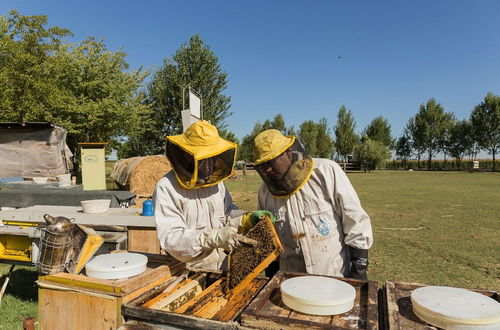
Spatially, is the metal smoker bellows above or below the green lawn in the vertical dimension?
above

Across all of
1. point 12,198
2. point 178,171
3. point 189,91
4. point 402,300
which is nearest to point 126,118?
point 12,198

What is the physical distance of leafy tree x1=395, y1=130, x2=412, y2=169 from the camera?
54.9m

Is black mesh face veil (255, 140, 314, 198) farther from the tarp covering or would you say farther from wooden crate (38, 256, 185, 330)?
the tarp covering

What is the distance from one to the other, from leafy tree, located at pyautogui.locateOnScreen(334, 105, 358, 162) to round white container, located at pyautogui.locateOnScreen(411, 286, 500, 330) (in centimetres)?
4523

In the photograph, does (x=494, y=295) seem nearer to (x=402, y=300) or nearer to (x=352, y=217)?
(x=402, y=300)

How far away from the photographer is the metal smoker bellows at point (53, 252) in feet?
5.90

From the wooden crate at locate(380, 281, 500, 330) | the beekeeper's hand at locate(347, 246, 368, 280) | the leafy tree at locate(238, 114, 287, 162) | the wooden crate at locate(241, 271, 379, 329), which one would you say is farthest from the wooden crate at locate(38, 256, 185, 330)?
the leafy tree at locate(238, 114, 287, 162)

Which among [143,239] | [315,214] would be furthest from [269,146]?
[143,239]

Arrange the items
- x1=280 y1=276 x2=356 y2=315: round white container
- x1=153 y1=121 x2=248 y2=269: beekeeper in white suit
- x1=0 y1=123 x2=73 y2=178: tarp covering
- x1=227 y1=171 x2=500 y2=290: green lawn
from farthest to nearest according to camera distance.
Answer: x1=0 y1=123 x2=73 y2=178: tarp covering
x1=227 y1=171 x2=500 y2=290: green lawn
x1=153 y1=121 x2=248 y2=269: beekeeper in white suit
x1=280 y1=276 x2=356 y2=315: round white container

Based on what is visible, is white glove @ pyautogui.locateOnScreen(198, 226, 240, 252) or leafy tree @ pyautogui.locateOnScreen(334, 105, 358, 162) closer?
white glove @ pyautogui.locateOnScreen(198, 226, 240, 252)

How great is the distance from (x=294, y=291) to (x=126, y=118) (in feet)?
62.9

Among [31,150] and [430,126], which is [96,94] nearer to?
[31,150]

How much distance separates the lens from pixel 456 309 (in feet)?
4.03

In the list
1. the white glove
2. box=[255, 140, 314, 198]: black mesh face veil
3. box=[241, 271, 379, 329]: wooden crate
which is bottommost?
box=[241, 271, 379, 329]: wooden crate
